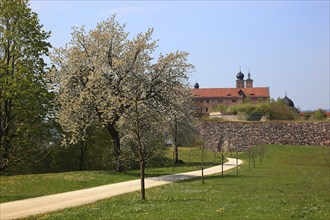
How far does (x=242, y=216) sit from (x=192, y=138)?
35.1 meters

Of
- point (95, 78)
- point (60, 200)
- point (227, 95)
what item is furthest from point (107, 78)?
point (227, 95)

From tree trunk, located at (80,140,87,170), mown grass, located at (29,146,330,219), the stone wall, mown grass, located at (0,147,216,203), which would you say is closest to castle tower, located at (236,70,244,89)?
the stone wall

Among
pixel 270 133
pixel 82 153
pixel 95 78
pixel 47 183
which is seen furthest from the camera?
pixel 270 133

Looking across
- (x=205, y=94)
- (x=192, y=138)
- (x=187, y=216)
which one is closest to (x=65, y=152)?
(x=192, y=138)

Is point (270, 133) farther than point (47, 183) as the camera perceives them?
Yes

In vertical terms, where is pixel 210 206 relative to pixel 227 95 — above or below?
below

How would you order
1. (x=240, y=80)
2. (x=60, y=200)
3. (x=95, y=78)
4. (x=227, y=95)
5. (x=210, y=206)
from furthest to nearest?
(x=240, y=80) < (x=227, y=95) < (x=95, y=78) < (x=60, y=200) < (x=210, y=206)

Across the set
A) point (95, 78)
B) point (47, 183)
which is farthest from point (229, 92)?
point (47, 183)

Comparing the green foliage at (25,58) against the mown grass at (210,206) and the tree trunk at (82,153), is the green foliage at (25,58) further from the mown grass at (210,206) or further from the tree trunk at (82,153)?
the mown grass at (210,206)

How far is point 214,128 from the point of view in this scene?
208ft

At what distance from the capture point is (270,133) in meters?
58.8

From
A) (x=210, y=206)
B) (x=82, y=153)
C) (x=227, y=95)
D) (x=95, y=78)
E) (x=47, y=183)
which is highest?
(x=227, y=95)

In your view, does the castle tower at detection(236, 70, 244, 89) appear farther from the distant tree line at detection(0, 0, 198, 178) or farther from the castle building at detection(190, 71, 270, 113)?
the distant tree line at detection(0, 0, 198, 178)

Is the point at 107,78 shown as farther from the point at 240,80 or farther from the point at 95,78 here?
the point at 240,80
